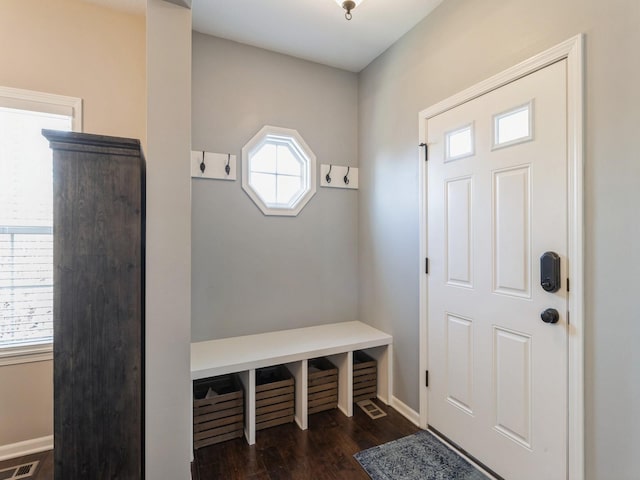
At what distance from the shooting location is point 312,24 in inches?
89.4

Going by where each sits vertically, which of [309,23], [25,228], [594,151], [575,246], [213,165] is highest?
[309,23]

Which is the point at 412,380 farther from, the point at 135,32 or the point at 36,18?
the point at 36,18

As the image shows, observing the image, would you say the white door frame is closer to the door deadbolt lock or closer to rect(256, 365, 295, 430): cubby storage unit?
the door deadbolt lock

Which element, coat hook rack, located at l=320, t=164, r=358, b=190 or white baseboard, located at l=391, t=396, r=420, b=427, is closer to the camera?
white baseboard, located at l=391, t=396, r=420, b=427

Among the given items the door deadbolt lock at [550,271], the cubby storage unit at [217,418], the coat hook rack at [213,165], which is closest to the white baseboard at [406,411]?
the cubby storage unit at [217,418]

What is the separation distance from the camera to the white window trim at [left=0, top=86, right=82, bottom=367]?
6.20ft

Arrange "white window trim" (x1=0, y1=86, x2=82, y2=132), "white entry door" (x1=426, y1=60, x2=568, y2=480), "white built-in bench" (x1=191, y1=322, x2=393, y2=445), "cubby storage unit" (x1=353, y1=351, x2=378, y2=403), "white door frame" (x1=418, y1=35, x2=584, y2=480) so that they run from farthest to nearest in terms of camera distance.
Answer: "cubby storage unit" (x1=353, y1=351, x2=378, y2=403)
"white built-in bench" (x1=191, y1=322, x2=393, y2=445)
"white window trim" (x1=0, y1=86, x2=82, y2=132)
"white entry door" (x1=426, y1=60, x2=568, y2=480)
"white door frame" (x1=418, y1=35, x2=584, y2=480)

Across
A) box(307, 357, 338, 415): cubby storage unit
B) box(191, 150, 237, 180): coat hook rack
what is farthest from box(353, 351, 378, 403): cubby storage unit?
box(191, 150, 237, 180): coat hook rack

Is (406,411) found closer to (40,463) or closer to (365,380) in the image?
(365,380)

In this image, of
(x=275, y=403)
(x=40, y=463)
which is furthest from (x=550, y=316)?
(x=40, y=463)

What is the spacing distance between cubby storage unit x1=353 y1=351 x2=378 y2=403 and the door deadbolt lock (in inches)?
60.5

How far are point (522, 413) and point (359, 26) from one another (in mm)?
2695

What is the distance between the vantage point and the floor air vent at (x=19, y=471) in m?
1.75

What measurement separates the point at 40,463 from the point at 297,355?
5.45ft
